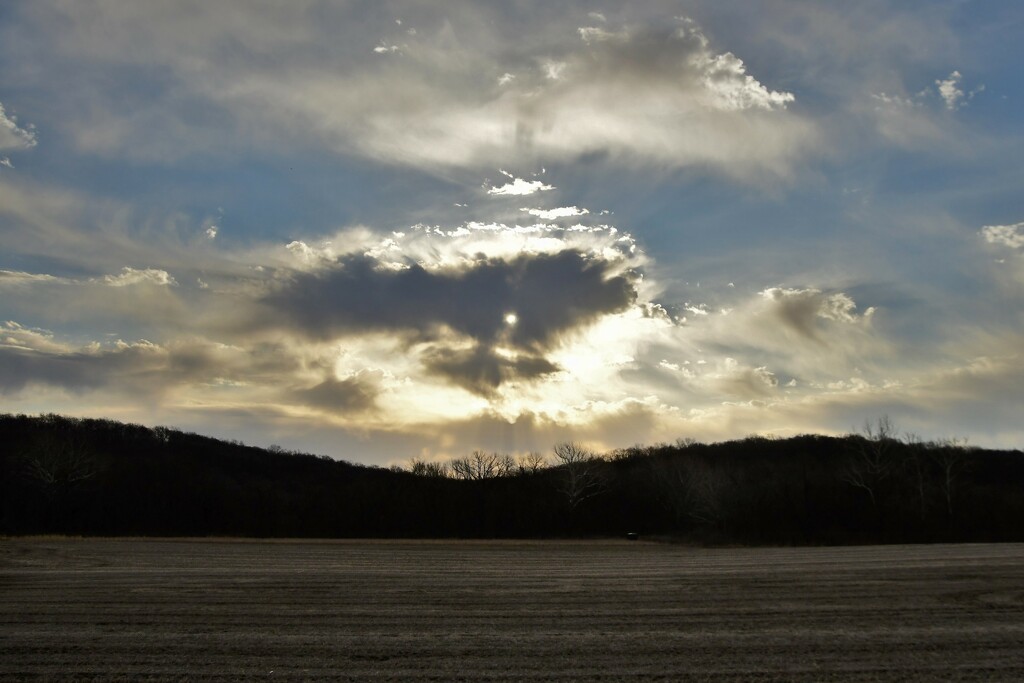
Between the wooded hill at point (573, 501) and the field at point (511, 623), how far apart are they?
45.5m

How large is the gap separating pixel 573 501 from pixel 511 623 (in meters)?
91.1

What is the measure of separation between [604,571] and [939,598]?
1545 cm

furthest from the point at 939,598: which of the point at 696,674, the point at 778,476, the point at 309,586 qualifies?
the point at 778,476

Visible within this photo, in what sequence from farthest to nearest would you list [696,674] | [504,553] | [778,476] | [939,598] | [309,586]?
1. [778,476]
2. [504,553]
3. [309,586]
4. [939,598]
5. [696,674]

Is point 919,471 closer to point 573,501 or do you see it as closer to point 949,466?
point 949,466

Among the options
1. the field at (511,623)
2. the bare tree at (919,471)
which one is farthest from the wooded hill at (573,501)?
the field at (511,623)

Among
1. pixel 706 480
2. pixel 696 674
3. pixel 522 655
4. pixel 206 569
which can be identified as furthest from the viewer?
pixel 706 480

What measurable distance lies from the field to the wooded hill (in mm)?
45538

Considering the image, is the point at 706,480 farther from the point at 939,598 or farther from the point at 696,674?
the point at 696,674

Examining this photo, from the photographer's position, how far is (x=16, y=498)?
10462 centimetres

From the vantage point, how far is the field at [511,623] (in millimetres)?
14898

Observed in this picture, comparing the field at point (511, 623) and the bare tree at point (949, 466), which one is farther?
the bare tree at point (949, 466)

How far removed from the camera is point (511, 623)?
65.7 feet

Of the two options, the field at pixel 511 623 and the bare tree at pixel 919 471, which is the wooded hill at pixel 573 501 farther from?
the field at pixel 511 623
